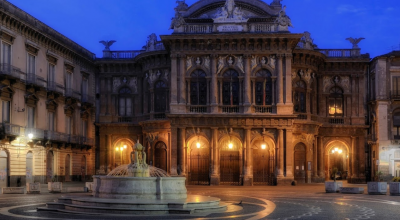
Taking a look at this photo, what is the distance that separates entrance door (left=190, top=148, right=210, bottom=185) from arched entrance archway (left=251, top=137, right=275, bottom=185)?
3.53 metres

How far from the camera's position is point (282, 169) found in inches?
1754

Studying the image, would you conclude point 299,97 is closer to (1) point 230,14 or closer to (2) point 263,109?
(2) point 263,109

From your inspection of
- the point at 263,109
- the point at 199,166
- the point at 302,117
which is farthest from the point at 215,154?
the point at 302,117

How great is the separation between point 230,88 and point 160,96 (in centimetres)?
669

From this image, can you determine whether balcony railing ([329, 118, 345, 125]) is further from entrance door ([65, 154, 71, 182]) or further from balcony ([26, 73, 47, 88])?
balcony ([26, 73, 47, 88])

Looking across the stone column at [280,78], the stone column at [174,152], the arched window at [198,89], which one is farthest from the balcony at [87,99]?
the stone column at [280,78]

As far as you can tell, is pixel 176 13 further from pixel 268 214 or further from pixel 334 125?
pixel 268 214

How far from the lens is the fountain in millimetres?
21156

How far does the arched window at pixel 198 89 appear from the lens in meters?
45.6

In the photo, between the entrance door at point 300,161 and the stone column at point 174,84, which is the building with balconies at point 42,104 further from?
the entrance door at point 300,161

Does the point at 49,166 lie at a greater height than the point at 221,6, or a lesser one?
lesser

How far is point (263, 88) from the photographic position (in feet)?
149

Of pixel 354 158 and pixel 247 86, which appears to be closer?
pixel 247 86

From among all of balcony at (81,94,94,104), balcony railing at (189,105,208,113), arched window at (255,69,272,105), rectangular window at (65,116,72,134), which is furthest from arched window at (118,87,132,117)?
arched window at (255,69,272,105)
